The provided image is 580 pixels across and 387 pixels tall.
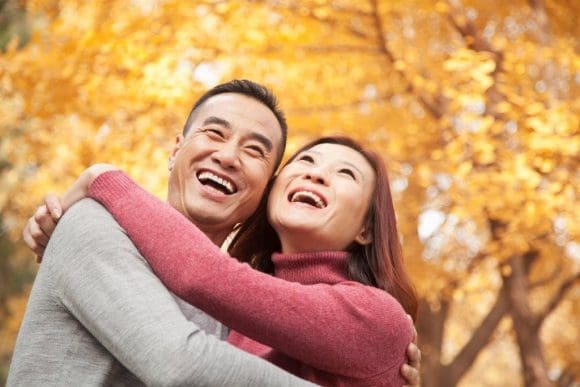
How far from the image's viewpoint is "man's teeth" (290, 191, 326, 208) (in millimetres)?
2506

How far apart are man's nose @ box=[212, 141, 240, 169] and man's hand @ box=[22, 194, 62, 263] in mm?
563

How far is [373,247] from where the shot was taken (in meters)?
2.61

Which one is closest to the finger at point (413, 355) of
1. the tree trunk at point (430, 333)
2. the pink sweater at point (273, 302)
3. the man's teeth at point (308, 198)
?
the pink sweater at point (273, 302)

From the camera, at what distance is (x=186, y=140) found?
272 cm

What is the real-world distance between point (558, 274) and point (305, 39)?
185 inches

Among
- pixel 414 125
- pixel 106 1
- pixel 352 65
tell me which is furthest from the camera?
pixel 352 65

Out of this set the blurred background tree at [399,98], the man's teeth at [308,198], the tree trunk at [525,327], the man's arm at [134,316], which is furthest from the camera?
the tree trunk at [525,327]

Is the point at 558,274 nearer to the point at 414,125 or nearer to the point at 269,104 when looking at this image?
the point at 414,125

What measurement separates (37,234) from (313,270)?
82cm

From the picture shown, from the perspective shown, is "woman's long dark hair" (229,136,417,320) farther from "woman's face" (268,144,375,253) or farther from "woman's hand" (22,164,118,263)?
"woman's hand" (22,164,118,263)

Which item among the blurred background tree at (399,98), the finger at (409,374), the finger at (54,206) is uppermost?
the finger at (54,206)

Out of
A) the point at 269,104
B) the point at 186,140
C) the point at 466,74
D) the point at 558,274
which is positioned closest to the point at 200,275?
the point at 186,140

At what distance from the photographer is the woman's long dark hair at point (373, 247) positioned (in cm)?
256

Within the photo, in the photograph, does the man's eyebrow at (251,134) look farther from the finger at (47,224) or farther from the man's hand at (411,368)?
the man's hand at (411,368)
